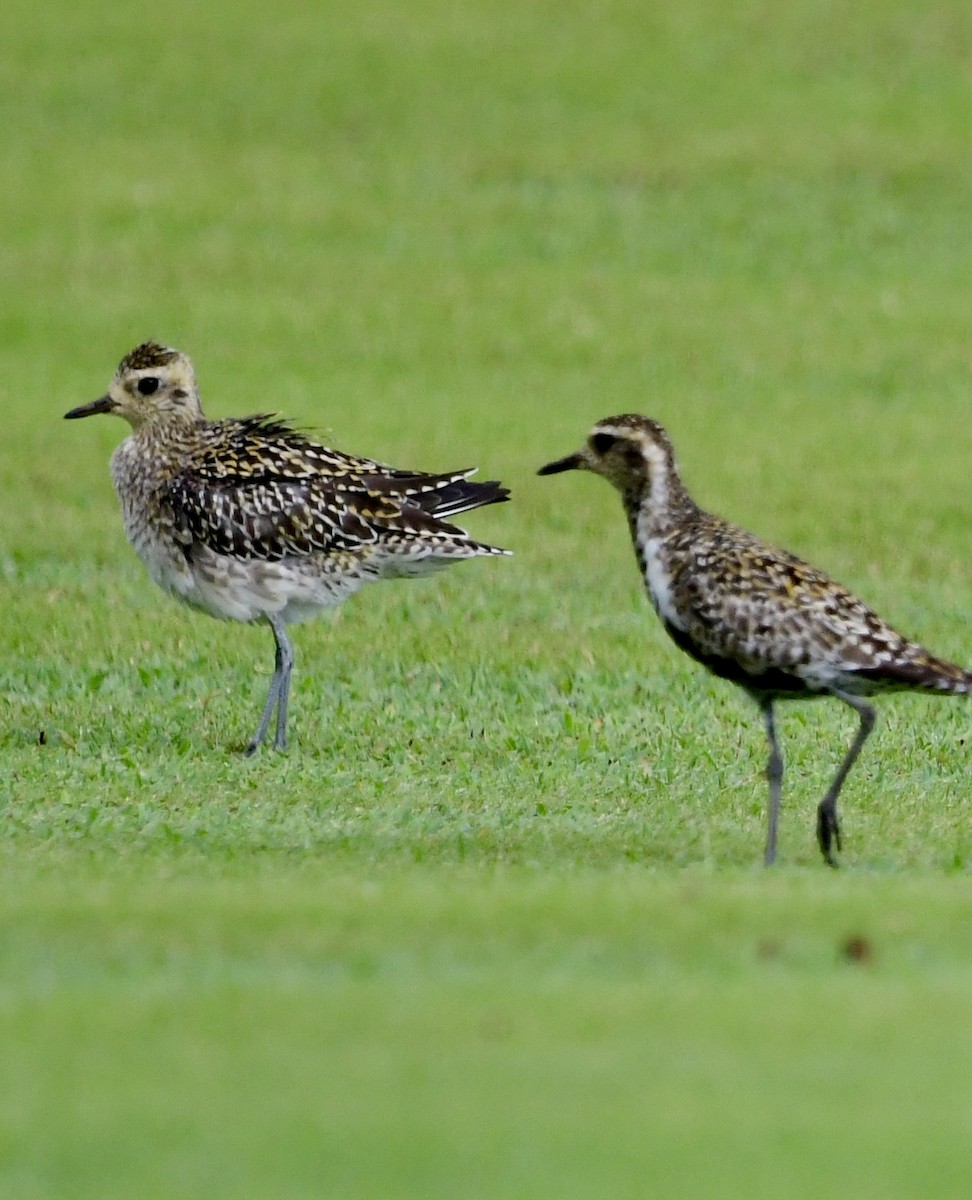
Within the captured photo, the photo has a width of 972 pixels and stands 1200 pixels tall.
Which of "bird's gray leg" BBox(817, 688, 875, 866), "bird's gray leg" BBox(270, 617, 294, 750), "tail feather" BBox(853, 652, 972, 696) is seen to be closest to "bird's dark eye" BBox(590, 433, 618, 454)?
"bird's gray leg" BBox(817, 688, 875, 866)

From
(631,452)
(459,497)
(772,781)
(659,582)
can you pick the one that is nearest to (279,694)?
(459,497)

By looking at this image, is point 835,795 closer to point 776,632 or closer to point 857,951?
point 776,632

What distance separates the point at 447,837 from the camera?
10.7m

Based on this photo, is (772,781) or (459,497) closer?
(772,781)

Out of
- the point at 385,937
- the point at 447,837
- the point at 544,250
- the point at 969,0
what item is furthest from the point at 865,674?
the point at 969,0

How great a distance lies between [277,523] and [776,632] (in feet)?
13.2

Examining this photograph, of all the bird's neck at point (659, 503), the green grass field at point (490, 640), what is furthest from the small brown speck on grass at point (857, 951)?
the bird's neck at point (659, 503)

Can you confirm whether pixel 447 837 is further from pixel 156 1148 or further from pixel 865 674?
pixel 156 1148

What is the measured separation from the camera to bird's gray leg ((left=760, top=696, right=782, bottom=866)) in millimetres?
10141

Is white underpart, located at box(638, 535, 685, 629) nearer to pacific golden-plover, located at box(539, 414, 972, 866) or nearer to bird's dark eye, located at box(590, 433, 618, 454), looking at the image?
pacific golden-plover, located at box(539, 414, 972, 866)

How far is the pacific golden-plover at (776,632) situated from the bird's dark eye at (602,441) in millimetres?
634

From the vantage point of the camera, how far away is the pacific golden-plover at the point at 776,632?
32.6 feet

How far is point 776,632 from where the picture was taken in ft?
32.8

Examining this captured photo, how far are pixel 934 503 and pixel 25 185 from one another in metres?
14.1
